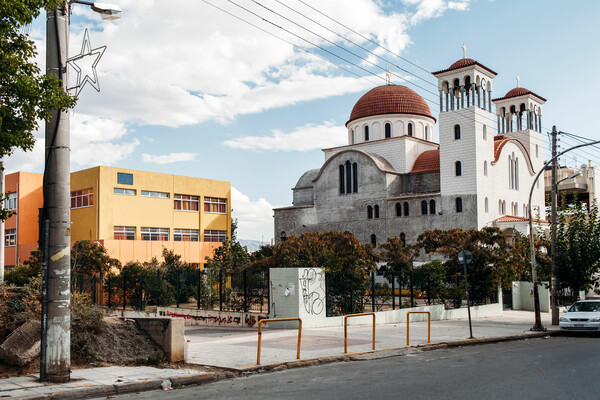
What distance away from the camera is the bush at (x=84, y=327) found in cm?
1102

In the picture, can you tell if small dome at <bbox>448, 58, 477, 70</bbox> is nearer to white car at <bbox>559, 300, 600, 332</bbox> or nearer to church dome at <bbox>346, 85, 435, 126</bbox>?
church dome at <bbox>346, 85, 435, 126</bbox>

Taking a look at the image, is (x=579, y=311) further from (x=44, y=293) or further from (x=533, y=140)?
(x=533, y=140)

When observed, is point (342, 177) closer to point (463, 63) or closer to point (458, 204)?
point (458, 204)

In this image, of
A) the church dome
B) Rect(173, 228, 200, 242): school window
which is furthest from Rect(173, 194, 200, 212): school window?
the church dome

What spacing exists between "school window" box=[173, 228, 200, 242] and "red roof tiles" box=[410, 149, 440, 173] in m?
21.4

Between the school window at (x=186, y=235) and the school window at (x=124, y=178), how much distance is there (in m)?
6.25

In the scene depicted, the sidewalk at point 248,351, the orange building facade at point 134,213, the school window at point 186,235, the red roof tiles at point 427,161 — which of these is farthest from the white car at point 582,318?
the school window at point 186,235

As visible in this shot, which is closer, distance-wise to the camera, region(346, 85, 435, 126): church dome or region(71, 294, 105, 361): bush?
region(71, 294, 105, 361): bush

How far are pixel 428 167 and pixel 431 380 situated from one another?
46.2 m

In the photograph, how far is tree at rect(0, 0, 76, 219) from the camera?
29.5 feet

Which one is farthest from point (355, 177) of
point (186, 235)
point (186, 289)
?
point (186, 289)

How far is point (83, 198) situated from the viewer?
44.8 metres

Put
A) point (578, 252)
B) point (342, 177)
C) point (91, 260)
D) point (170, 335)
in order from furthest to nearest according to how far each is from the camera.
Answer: point (342, 177)
point (91, 260)
point (578, 252)
point (170, 335)

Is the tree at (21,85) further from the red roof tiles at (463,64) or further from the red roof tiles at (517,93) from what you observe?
the red roof tiles at (517,93)
